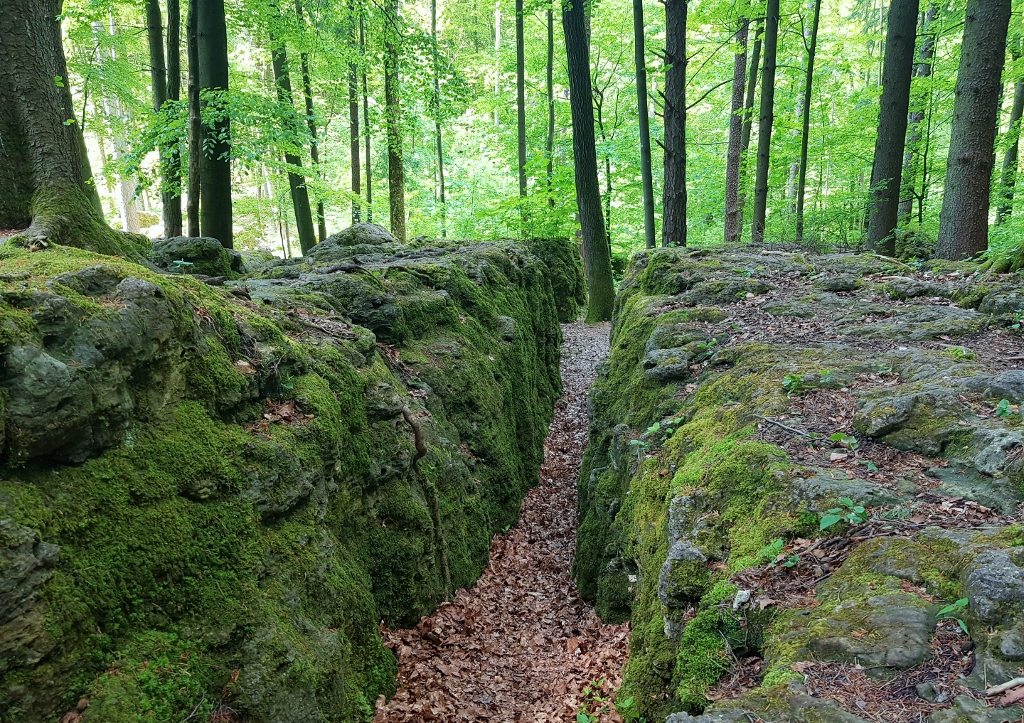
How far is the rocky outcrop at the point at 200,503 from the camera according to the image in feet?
9.47

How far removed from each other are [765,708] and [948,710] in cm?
64

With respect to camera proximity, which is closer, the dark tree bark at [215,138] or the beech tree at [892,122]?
the dark tree bark at [215,138]

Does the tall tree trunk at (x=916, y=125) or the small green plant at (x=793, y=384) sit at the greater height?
the tall tree trunk at (x=916, y=125)

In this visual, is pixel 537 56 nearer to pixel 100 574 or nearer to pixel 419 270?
pixel 419 270

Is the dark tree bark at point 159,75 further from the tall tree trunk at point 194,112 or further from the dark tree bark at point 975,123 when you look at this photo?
the dark tree bark at point 975,123

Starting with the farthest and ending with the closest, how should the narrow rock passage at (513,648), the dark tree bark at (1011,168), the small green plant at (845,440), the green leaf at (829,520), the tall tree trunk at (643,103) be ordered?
the dark tree bark at (1011,168) → the tall tree trunk at (643,103) → the narrow rock passage at (513,648) → the small green plant at (845,440) → the green leaf at (829,520)

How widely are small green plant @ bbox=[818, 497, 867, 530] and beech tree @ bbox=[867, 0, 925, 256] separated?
9.48 metres

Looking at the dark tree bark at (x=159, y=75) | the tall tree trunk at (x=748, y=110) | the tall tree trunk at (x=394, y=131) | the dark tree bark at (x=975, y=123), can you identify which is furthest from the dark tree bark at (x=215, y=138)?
the tall tree trunk at (x=748, y=110)

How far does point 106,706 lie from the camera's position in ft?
9.20

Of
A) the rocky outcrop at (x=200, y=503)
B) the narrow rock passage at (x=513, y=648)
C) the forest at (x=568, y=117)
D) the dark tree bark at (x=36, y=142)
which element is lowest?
the narrow rock passage at (x=513, y=648)

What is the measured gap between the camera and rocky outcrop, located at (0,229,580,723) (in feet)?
9.47

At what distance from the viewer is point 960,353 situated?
495 cm

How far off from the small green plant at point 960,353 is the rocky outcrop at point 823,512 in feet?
0.08

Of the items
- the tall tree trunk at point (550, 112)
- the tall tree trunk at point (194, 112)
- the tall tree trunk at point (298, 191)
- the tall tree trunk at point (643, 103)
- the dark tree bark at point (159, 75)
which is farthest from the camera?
the tall tree trunk at point (550, 112)
